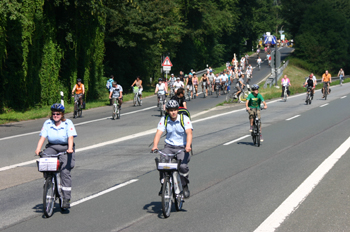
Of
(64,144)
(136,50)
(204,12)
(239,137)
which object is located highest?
(204,12)

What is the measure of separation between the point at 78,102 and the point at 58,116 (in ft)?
→ 58.3

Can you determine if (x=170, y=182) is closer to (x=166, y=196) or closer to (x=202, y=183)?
(x=166, y=196)

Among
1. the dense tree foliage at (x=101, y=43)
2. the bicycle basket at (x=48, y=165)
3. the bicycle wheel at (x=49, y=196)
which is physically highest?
the dense tree foliage at (x=101, y=43)

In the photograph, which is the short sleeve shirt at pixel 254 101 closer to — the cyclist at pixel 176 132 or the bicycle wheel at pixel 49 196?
the cyclist at pixel 176 132

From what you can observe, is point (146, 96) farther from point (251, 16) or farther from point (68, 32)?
point (251, 16)

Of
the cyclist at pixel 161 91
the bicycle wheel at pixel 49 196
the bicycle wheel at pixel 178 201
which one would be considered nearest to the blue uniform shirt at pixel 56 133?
the bicycle wheel at pixel 49 196

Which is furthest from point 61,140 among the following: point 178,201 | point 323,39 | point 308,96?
point 323,39

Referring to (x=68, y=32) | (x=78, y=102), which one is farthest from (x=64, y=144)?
(x=68, y=32)

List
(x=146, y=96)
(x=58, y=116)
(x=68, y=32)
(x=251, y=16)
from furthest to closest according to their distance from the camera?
(x=251, y=16) → (x=146, y=96) → (x=68, y=32) → (x=58, y=116)

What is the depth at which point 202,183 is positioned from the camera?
9711mm

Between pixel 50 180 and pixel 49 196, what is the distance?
25 cm

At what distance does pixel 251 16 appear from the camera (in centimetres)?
9469

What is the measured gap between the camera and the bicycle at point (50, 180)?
725 centimetres

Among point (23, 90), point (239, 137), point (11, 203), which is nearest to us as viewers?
point (11, 203)
